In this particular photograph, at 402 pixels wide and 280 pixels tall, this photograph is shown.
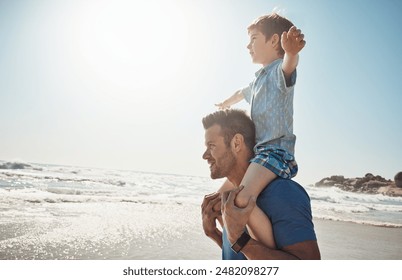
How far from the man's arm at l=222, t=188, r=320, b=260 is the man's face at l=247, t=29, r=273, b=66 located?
0.88 meters

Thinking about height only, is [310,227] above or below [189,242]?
above

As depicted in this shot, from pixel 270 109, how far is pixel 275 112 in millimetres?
29

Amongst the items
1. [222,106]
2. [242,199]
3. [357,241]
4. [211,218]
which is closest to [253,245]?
[242,199]

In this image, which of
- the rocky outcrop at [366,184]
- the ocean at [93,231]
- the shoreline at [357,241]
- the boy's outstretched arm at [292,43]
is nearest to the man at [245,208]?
the boy's outstretched arm at [292,43]

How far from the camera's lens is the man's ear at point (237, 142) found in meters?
1.47

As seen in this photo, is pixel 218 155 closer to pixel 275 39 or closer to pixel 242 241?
pixel 242 241

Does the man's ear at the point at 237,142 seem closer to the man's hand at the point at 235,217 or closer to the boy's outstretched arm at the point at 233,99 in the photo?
the man's hand at the point at 235,217

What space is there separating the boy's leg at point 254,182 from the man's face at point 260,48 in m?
0.71

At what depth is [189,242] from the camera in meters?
4.05

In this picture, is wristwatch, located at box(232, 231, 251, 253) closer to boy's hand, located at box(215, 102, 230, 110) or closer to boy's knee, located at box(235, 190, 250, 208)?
boy's knee, located at box(235, 190, 250, 208)
